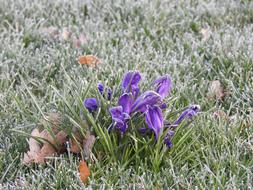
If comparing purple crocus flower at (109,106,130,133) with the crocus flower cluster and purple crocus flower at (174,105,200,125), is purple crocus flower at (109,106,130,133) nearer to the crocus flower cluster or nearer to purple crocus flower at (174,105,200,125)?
the crocus flower cluster

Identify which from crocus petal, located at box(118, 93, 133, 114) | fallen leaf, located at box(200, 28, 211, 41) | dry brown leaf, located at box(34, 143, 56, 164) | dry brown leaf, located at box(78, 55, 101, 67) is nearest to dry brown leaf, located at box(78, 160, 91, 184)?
dry brown leaf, located at box(34, 143, 56, 164)

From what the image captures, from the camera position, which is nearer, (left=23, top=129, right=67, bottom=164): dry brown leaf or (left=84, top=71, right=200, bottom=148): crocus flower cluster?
(left=84, top=71, right=200, bottom=148): crocus flower cluster

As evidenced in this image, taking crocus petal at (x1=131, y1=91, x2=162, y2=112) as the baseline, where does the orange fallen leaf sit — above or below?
below

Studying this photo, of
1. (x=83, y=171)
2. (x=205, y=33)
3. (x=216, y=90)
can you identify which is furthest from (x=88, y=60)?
(x=83, y=171)

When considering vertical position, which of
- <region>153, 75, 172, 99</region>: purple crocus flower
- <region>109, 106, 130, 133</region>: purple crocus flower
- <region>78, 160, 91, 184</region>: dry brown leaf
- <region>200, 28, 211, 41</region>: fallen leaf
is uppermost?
<region>153, 75, 172, 99</region>: purple crocus flower

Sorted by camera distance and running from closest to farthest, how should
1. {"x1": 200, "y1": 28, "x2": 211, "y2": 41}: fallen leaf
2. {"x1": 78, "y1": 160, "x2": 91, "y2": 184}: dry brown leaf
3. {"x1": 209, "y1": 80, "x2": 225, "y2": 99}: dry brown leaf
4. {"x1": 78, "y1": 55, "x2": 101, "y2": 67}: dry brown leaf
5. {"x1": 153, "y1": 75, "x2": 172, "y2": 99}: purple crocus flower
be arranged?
{"x1": 78, "y1": 160, "x2": 91, "y2": 184}: dry brown leaf
{"x1": 153, "y1": 75, "x2": 172, "y2": 99}: purple crocus flower
{"x1": 209, "y1": 80, "x2": 225, "y2": 99}: dry brown leaf
{"x1": 78, "y1": 55, "x2": 101, "y2": 67}: dry brown leaf
{"x1": 200, "y1": 28, "x2": 211, "y2": 41}: fallen leaf

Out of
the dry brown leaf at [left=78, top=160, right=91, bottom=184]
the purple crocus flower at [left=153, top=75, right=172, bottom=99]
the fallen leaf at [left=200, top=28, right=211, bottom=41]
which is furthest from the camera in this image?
the fallen leaf at [left=200, top=28, right=211, bottom=41]

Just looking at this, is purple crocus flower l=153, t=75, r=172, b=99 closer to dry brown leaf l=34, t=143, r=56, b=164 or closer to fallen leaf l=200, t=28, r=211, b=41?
dry brown leaf l=34, t=143, r=56, b=164
